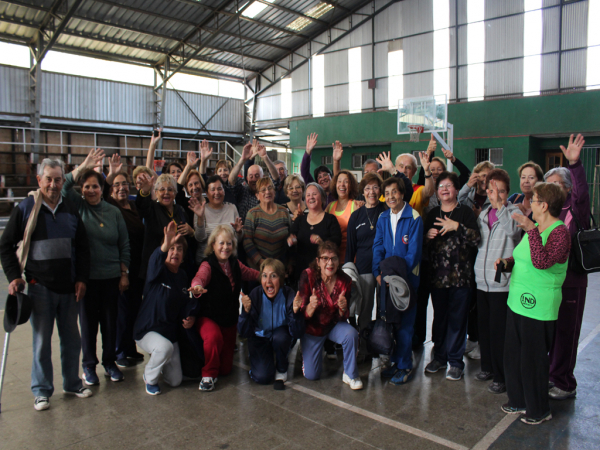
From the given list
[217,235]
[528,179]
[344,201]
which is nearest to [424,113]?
[344,201]

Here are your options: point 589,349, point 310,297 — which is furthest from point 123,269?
point 589,349

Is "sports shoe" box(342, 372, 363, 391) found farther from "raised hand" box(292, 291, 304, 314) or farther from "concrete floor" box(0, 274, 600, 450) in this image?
"raised hand" box(292, 291, 304, 314)

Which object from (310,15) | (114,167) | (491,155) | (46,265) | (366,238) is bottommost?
(46,265)

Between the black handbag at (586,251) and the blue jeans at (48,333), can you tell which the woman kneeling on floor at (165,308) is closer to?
the blue jeans at (48,333)

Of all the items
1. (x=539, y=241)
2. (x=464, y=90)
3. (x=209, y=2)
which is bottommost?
(x=539, y=241)

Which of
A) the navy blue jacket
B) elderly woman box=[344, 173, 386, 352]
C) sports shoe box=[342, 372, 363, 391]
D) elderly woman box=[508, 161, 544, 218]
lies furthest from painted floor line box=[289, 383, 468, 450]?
elderly woman box=[508, 161, 544, 218]

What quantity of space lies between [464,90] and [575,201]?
54.9ft

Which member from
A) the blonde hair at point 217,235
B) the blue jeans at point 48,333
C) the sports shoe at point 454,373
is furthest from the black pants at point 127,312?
the sports shoe at point 454,373

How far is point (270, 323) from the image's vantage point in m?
3.94

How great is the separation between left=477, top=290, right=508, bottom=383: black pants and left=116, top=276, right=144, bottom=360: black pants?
3.07 metres

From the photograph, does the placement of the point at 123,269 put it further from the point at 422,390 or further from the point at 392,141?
the point at 392,141

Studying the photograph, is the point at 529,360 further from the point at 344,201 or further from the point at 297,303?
the point at 344,201

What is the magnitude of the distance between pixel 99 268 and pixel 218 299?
3.34 ft

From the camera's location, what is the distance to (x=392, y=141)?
20.1 meters
